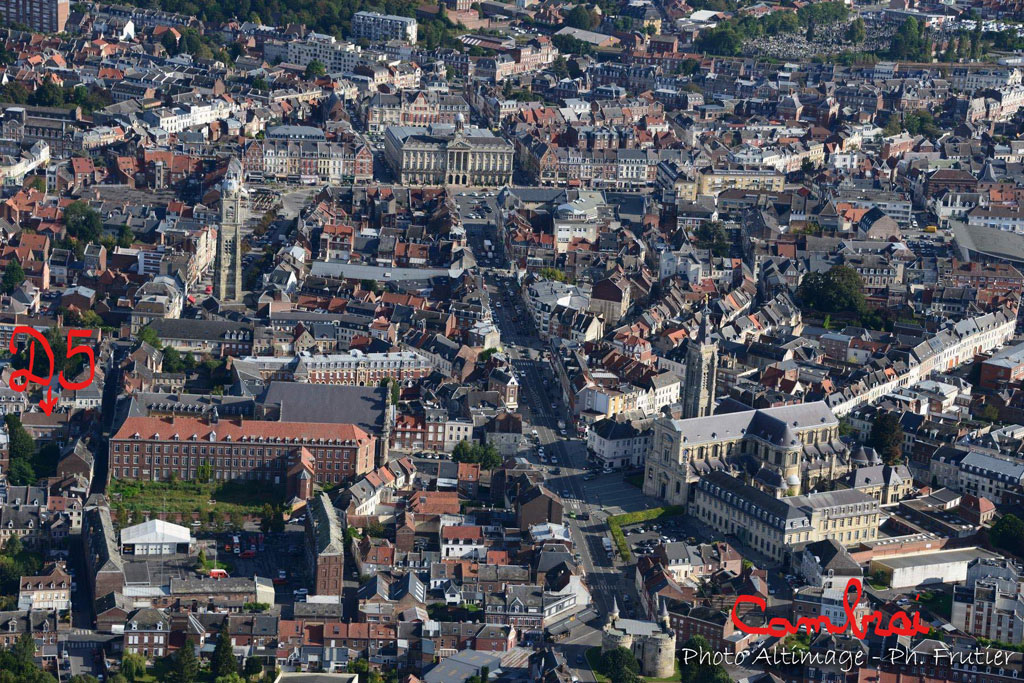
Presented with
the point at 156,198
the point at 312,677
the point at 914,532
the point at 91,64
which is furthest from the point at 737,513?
the point at 91,64

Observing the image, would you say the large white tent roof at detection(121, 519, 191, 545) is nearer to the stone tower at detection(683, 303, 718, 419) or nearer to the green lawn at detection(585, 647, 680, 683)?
the green lawn at detection(585, 647, 680, 683)

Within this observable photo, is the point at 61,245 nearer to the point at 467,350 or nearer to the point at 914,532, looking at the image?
the point at 467,350

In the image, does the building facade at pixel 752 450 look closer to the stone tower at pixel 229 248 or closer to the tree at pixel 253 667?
the tree at pixel 253 667

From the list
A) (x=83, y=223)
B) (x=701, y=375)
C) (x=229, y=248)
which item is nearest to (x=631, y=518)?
(x=701, y=375)

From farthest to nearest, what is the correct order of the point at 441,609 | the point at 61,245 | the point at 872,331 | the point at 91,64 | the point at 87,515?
the point at 91,64 < the point at 61,245 < the point at 872,331 < the point at 87,515 < the point at 441,609

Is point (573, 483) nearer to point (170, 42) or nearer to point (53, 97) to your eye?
point (53, 97)

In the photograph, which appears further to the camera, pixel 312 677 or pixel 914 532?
pixel 914 532
